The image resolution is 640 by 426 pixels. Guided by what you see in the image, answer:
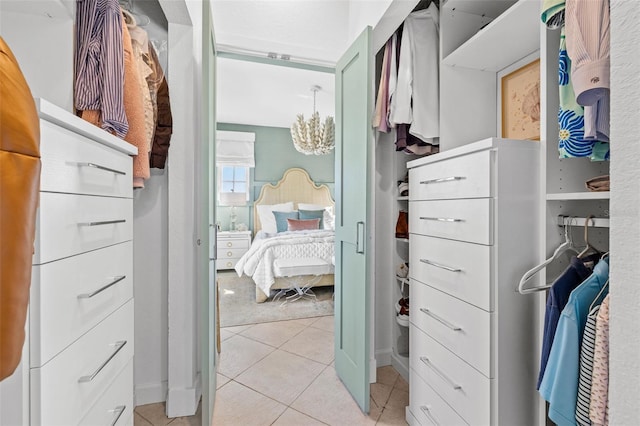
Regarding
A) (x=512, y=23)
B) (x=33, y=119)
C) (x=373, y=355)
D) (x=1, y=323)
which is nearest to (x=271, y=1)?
(x=512, y=23)

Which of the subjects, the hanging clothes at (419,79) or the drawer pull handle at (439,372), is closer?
Answer: the drawer pull handle at (439,372)

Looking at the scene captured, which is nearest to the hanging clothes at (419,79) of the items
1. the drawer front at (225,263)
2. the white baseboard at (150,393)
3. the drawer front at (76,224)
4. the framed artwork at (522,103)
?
the framed artwork at (522,103)

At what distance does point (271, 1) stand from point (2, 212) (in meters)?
2.35

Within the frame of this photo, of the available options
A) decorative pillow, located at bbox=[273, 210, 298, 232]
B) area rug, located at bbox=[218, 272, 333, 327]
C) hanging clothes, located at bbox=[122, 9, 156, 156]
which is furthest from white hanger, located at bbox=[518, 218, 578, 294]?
decorative pillow, located at bbox=[273, 210, 298, 232]

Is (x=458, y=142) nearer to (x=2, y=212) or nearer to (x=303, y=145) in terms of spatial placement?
(x=2, y=212)

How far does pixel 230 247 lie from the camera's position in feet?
18.3

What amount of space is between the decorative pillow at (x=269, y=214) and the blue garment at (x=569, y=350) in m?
4.97

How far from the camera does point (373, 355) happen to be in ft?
7.20

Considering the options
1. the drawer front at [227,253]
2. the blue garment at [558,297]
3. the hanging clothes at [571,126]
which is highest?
the hanging clothes at [571,126]

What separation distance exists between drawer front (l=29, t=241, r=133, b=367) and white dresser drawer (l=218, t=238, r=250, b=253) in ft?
15.3

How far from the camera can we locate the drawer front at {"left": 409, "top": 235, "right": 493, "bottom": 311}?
1.18 metres

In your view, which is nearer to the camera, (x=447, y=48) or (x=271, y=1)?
(x=447, y=48)

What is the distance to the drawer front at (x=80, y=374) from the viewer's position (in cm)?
62

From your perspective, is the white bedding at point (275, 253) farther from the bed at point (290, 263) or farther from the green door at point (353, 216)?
the green door at point (353, 216)
